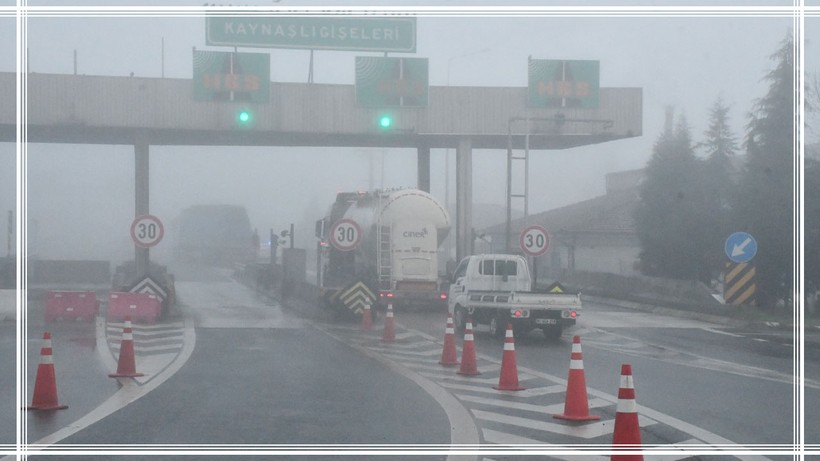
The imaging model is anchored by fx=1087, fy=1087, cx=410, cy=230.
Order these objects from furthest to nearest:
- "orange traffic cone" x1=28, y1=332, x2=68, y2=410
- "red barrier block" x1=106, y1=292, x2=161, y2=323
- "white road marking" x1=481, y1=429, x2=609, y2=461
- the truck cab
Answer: the truck cab → "red barrier block" x1=106, y1=292, x2=161, y2=323 → "orange traffic cone" x1=28, y1=332, x2=68, y2=410 → "white road marking" x1=481, y1=429, x2=609, y2=461

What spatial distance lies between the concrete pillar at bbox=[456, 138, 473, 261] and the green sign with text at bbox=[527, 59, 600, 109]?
34.4 ft

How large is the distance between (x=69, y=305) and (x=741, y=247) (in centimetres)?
1501

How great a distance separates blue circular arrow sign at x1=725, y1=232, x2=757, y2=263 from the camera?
80.1 feet

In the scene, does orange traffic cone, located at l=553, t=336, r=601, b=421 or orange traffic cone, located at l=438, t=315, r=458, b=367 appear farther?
orange traffic cone, located at l=438, t=315, r=458, b=367

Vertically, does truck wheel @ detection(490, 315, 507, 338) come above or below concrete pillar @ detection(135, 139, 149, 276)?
below

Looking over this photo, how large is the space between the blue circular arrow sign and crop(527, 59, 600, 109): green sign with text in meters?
5.73

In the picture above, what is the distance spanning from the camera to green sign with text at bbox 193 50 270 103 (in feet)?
74.7

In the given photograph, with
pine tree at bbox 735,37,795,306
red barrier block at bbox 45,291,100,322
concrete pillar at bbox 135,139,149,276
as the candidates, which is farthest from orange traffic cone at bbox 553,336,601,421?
pine tree at bbox 735,37,795,306

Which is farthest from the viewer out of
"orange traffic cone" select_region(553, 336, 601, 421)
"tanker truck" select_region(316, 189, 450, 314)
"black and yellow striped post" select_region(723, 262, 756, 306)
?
"tanker truck" select_region(316, 189, 450, 314)

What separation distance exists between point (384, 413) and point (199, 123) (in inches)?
659

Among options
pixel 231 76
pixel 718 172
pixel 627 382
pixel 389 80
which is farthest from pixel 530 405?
pixel 718 172

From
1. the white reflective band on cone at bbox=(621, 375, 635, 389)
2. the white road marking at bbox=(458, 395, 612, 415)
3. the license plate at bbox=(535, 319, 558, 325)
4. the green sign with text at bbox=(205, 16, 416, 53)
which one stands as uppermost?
the green sign with text at bbox=(205, 16, 416, 53)

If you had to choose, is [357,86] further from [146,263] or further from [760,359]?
[760,359]

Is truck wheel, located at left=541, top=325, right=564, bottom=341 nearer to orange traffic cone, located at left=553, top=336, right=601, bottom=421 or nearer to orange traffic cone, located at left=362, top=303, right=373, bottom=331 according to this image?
orange traffic cone, located at left=362, top=303, right=373, bottom=331
